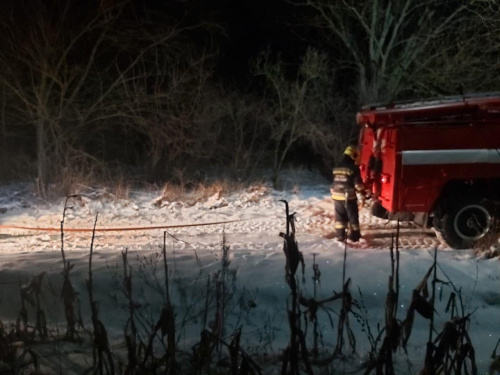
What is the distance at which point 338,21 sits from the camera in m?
16.8

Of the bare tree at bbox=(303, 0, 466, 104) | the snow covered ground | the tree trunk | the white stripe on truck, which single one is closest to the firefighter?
the snow covered ground

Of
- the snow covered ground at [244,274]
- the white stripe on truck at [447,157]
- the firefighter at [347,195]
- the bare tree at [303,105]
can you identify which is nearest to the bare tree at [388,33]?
the bare tree at [303,105]

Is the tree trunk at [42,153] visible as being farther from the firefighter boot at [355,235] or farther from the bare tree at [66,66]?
the firefighter boot at [355,235]

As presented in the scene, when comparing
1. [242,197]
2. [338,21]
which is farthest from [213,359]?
[338,21]

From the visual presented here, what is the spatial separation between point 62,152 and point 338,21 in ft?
27.8

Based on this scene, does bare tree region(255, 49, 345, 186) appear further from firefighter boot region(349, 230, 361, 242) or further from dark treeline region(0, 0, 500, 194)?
firefighter boot region(349, 230, 361, 242)

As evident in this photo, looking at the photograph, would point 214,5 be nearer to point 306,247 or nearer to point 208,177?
point 208,177

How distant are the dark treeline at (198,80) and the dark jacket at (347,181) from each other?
5612mm

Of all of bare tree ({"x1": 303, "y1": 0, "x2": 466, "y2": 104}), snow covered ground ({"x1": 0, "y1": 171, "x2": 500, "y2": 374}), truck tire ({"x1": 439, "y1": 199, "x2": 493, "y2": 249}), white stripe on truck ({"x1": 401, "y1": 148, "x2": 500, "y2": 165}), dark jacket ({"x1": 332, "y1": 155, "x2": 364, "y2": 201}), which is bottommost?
snow covered ground ({"x1": 0, "y1": 171, "x2": 500, "y2": 374})

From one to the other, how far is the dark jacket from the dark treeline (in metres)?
5.61

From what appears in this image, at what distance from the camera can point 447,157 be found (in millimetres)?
8141

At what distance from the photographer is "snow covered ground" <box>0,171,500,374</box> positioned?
4660 mm

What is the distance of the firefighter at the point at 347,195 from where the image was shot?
888 centimetres

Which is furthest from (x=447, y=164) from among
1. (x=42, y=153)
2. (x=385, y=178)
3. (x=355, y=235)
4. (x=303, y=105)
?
(x=42, y=153)
